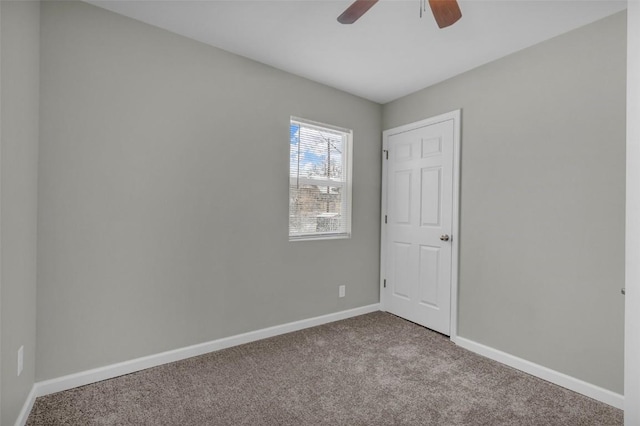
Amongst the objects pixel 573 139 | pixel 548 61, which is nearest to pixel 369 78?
pixel 548 61

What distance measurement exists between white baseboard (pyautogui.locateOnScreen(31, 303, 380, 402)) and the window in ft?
2.75

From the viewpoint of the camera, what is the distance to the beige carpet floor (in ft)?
5.91

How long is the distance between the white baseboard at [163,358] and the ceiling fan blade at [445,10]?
263 centimetres

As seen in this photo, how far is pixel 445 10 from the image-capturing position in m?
1.66

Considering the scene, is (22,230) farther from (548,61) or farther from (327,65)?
(548,61)

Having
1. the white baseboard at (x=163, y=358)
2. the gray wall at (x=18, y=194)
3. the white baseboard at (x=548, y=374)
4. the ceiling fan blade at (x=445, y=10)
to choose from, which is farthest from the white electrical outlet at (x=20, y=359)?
the white baseboard at (x=548, y=374)

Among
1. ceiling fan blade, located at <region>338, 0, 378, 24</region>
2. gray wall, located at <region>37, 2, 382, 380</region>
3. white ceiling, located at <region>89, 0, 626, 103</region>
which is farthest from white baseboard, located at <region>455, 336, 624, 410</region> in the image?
ceiling fan blade, located at <region>338, 0, 378, 24</region>

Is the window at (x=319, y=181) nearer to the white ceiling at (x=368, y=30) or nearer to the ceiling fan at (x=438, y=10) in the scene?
the white ceiling at (x=368, y=30)

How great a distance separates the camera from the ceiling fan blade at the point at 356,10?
5.41ft

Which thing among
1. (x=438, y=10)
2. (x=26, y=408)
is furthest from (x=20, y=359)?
(x=438, y=10)

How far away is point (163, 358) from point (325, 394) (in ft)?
4.03

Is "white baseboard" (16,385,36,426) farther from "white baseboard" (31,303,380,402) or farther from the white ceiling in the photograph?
the white ceiling

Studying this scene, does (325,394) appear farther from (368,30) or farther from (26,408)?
(368,30)

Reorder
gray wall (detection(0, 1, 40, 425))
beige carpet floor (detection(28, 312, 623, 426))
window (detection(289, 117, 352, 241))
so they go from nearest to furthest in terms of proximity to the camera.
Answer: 1. gray wall (detection(0, 1, 40, 425))
2. beige carpet floor (detection(28, 312, 623, 426))
3. window (detection(289, 117, 352, 241))
